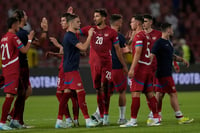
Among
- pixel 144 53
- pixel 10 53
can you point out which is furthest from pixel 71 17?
pixel 144 53

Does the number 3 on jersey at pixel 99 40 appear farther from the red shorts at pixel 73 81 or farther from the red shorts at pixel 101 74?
the red shorts at pixel 73 81

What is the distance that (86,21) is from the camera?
82.3 ft

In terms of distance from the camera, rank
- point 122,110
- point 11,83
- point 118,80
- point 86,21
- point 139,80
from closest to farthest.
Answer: point 139,80
point 11,83
point 122,110
point 118,80
point 86,21

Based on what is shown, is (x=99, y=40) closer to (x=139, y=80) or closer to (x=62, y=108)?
(x=139, y=80)

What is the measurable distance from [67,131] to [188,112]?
469 cm

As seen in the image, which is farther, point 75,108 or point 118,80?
point 118,80

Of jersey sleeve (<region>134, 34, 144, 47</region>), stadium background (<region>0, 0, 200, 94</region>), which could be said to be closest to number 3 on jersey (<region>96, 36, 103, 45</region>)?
jersey sleeve (<region>134, 34, 144, 47</region>)

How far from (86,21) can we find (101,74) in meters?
14.0

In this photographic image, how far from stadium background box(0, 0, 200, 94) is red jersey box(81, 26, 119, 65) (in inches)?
371

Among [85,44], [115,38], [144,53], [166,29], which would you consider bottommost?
[144,53]

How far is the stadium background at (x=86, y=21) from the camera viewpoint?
68.3 feet

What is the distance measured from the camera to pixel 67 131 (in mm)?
9906

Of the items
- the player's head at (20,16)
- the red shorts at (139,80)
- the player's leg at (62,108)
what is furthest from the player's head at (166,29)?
the player's head at (20,16)

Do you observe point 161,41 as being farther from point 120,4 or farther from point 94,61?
point 120,4
